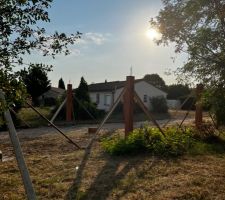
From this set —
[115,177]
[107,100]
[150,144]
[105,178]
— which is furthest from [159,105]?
[105,178]

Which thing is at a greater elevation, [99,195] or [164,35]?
[164,35]

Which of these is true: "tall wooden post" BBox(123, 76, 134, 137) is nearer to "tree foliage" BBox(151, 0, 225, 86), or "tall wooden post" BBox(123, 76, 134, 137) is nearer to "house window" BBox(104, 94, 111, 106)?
"tree foliage" BBox(151, 0, 225, 86)

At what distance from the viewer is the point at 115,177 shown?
8.88 metres

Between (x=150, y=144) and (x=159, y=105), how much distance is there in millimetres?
31605

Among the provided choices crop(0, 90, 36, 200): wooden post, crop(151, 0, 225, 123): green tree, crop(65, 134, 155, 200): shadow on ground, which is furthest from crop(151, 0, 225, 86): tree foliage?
crop(0, 90, 36, 200): wooden post

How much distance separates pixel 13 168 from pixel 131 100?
17.7 feet

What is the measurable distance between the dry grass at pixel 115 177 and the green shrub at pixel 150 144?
0.43 m

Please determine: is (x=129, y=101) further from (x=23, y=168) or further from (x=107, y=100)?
(x=107, y=100)

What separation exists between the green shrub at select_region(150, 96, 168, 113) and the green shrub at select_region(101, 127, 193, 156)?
30.3 meters

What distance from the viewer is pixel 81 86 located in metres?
32.1

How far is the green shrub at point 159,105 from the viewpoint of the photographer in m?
43.2

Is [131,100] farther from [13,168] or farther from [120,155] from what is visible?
[13,168]

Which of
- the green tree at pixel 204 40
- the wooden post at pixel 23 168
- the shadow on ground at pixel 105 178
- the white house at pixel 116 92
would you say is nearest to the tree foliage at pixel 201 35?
the green tree at pixel 204 40

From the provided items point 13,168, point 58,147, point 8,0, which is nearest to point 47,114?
point 58,147
